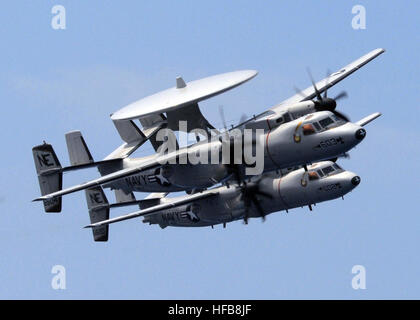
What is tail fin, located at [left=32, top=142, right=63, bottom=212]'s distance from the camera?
282ft

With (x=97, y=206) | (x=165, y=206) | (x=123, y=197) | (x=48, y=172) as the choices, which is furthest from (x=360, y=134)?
(x=123, y=197)

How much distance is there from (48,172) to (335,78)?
82.2 feet

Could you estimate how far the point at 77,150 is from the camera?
3615 inches

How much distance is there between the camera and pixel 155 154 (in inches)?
3295

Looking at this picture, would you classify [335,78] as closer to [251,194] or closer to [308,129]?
[251,194]

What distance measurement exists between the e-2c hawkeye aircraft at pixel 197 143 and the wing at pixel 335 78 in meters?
0.17

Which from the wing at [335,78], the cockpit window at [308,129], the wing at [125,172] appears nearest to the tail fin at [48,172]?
the wing at [125,172]

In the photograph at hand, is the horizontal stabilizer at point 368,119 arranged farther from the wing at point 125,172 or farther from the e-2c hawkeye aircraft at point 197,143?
the wing at point 125,172

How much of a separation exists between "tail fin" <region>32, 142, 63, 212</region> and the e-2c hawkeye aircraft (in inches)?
3.1

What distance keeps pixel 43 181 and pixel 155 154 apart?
961cm

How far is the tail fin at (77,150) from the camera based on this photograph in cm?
9162

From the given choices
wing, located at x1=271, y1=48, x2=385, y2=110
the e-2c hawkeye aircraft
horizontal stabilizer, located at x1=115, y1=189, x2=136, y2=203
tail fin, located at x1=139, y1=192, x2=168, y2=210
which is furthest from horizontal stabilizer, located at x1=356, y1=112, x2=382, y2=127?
horizontal stabilizer, located at x1=115, y1=189, x2=136, y2=203

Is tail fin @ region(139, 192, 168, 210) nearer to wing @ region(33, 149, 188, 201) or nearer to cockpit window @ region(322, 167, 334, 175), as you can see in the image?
wing @ region(33, 149, 188, 201)

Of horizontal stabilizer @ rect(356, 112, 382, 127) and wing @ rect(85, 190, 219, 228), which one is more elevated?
horizontal stabilizer @ rect(356, 112, 382, 127)
